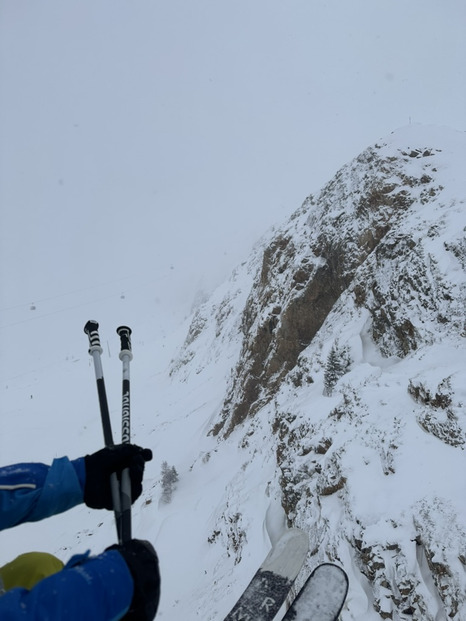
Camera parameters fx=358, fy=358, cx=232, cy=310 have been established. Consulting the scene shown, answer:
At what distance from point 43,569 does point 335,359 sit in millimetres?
12866

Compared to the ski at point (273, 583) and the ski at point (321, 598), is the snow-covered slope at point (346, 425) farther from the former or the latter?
the ski at point (321, 598)

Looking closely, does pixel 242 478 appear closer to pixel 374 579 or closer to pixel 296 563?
pixel 374 579

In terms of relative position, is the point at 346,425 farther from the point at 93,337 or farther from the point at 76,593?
the point at 76,593

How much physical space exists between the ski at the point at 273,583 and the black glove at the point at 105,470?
8.76 feet

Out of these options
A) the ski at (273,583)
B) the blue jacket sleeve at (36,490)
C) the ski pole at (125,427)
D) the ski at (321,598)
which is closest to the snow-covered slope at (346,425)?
the ski at (273,583)

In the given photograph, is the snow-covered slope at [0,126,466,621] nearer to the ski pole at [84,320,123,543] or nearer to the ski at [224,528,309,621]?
the ski at [224,528,309,621]

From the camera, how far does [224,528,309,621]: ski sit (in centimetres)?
421

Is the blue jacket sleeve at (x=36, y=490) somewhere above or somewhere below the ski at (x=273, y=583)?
above

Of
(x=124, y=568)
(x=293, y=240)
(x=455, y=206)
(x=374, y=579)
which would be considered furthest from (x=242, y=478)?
(x=293, y=240)

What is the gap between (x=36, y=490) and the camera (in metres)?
2.38

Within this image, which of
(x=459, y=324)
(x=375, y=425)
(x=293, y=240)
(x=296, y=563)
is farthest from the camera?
(x=293, y=240)

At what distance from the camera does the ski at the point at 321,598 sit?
378 cm

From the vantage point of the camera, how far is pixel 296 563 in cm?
489

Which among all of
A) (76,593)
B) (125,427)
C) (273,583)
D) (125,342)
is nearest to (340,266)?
(273,583)
